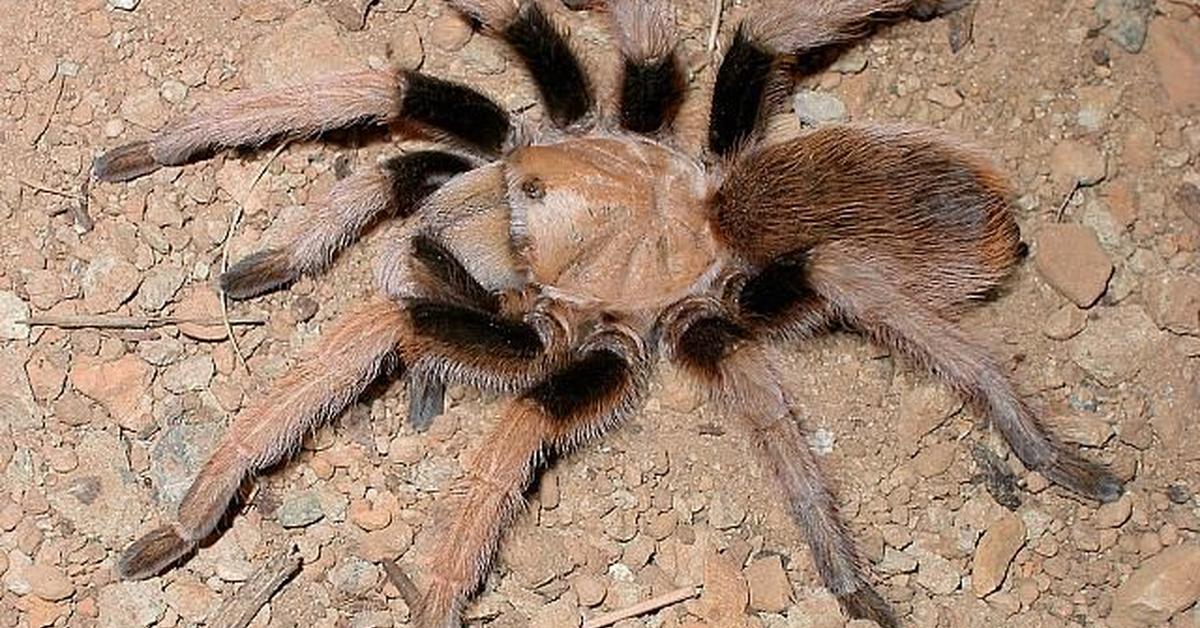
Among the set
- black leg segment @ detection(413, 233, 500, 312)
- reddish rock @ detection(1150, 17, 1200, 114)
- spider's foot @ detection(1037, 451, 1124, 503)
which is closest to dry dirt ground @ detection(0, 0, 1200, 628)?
spider's foot @ detection(1037, 451, 1124, 503)

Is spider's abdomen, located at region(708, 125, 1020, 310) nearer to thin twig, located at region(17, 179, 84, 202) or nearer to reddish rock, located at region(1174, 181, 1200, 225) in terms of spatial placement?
reddish rock, located at region(1174, 181, 1200, 225)

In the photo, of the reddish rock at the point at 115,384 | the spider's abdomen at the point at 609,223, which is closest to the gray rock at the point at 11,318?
the reddish rock at the point at 115,384

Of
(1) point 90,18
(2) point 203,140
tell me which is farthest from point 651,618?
(1) point 90,18

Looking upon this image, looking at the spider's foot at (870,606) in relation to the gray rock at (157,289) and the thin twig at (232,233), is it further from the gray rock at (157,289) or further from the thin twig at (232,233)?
the gray rock at (157,289)

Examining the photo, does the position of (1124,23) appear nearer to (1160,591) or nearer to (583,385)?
(1160,591)

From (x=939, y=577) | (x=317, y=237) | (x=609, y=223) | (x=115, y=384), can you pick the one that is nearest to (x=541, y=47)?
(x=609, y=223)

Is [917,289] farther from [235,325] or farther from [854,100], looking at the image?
[235,325]
